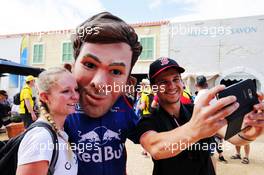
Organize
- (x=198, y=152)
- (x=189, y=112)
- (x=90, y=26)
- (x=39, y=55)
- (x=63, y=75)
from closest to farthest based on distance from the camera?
(x=63, y=75), (x=90, y=26), (x=198, y=152), (x=189, y=112), (x=39, y=55)

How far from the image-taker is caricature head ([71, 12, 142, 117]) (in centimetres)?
146

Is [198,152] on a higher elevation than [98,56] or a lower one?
lower

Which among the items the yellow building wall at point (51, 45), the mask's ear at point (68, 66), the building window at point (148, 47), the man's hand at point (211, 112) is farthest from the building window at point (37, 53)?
the man's hand at point (211, 112)

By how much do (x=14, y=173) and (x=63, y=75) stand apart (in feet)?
1.79

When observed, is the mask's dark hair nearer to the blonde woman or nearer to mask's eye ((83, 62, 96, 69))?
mask's eye ((83, 62, 96, 69))

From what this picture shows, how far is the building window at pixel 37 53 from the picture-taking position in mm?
15399

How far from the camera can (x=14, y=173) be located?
51.3 inches

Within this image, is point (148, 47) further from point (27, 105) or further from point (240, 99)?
point (240, 99)

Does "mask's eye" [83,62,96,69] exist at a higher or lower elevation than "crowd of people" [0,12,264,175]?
higher

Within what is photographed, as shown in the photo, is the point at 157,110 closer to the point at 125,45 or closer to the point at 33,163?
the point at 125,45

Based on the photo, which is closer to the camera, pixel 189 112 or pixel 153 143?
pixel 153 143

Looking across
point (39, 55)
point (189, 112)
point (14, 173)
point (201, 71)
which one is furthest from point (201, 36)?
point (14, 173)

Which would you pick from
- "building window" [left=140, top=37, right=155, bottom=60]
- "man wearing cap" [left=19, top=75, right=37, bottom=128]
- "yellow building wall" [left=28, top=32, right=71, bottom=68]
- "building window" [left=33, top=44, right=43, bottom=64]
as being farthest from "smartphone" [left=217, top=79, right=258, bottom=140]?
"building window" [left=33, top=44, right=43, bottom=64]

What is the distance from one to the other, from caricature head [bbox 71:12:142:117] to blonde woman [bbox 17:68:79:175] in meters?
0.08
